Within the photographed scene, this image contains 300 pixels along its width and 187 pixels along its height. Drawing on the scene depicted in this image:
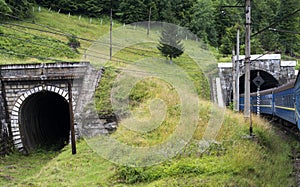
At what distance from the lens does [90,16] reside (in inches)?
2302

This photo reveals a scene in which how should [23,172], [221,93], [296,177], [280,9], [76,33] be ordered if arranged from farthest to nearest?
[280,9] < [76,33] < [221,93] < [23,172] < [296,177]

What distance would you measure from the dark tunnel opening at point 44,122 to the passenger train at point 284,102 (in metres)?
12.2

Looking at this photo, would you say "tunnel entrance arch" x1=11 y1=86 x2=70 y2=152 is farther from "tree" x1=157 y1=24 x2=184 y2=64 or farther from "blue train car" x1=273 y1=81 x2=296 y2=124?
"tree" x1=157 y1=24 x2=184 y2=64

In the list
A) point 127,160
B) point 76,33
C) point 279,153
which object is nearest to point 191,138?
point 127,160

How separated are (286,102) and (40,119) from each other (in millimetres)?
16281

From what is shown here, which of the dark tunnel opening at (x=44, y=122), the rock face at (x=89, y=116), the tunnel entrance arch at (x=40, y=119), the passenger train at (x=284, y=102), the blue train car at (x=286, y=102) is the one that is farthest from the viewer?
the dark tunnel opening at (x=44, y=122)

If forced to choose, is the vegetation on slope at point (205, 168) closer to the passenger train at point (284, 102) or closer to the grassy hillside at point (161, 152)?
the grassy hillside at point (161, 152)

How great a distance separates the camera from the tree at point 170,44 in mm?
40366

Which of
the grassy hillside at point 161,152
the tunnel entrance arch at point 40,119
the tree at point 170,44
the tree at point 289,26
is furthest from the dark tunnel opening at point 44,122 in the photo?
the tree at point 289,26

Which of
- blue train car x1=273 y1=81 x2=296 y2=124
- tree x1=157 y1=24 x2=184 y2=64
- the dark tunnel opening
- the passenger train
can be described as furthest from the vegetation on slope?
tree x1=157 y1=24 x2=184 y2=64

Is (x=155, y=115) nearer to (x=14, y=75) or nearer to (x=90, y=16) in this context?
(x=14, y=75)

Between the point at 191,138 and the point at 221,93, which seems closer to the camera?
the point at 191,138

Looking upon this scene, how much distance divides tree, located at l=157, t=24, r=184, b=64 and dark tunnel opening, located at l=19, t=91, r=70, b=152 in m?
14.9

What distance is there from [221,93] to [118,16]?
96.2 feet
